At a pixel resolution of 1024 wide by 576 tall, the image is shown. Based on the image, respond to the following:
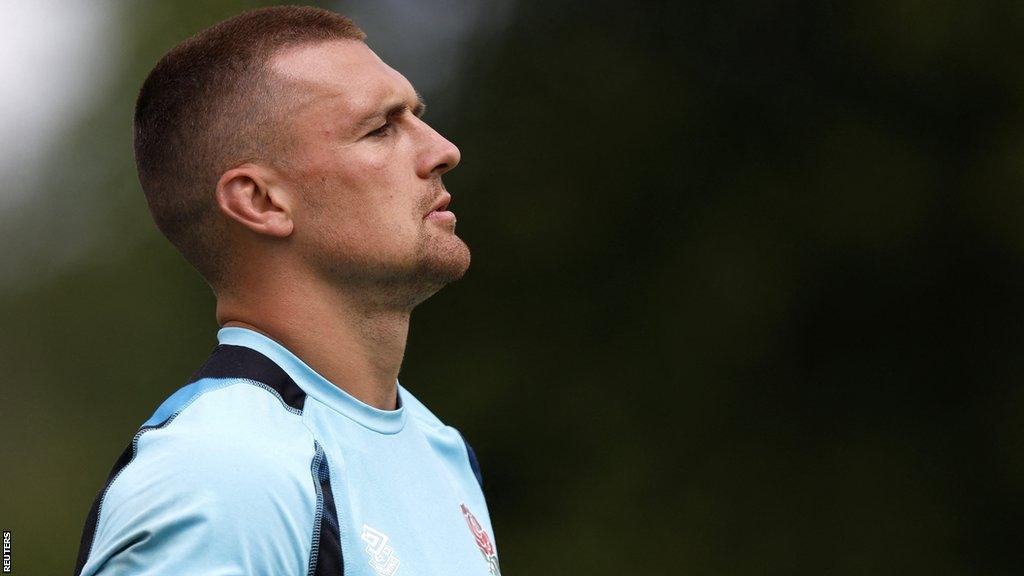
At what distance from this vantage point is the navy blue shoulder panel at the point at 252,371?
1709mm

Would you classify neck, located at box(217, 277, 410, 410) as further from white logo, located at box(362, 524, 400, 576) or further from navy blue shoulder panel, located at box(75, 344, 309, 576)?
white logo, located at box(362, 524, 400, 576)

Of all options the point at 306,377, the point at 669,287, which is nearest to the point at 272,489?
the point at 306,377

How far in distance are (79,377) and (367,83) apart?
6.84m

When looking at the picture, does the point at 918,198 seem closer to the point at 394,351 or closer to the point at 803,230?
the point at 803,230

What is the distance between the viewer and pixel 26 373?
815 centimetres

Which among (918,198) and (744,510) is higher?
(918,198)

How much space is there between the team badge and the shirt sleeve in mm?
506

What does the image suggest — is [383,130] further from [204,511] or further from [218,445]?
[204,511]

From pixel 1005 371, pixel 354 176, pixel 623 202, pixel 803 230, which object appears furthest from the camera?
pixel 623 202

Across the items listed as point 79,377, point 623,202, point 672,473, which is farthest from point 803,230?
point 79,377

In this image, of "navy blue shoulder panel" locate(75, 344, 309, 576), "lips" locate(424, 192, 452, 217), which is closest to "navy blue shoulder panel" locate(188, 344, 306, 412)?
"navy blue shoulder panel" locate(75, 344, 309, 576)

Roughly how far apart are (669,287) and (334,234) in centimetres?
586

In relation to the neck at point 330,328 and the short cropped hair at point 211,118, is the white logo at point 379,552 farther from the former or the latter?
the short cropped hair at point 211,118

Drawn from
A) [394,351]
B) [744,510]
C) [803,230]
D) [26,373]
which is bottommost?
[26,373]
